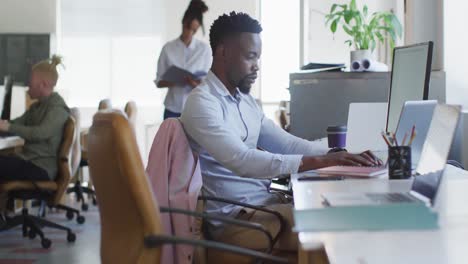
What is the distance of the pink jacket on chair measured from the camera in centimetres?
220

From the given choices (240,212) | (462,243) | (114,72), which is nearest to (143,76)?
(114,72)

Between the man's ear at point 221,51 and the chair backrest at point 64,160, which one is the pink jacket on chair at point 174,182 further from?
the chair backrest at point 64,160

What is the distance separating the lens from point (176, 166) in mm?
2266

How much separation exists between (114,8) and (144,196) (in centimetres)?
898

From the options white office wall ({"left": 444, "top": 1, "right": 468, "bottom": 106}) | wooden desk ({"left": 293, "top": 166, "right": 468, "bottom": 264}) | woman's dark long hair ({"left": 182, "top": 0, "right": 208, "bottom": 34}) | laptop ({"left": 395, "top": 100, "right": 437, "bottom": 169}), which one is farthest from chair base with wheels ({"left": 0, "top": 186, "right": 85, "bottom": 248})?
wooden desk ({"left": 293, "top": 166, "right": 468, "bottom": 264})

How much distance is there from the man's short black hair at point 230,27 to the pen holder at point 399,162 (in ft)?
2.87

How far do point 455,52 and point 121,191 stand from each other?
2492 millimetres

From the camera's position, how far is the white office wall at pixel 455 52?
12.0 feet

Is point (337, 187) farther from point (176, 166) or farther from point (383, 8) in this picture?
point (383, 8)

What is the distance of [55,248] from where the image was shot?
16.4 ft

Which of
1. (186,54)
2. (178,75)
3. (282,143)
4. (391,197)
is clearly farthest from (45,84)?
(391,197)

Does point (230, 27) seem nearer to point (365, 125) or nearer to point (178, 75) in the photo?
point (365, 125)

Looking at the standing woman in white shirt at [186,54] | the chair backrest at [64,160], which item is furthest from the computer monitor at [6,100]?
the standing woman in white shirt at [186,54]

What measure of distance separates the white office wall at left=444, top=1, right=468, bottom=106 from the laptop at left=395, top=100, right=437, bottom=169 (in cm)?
145
